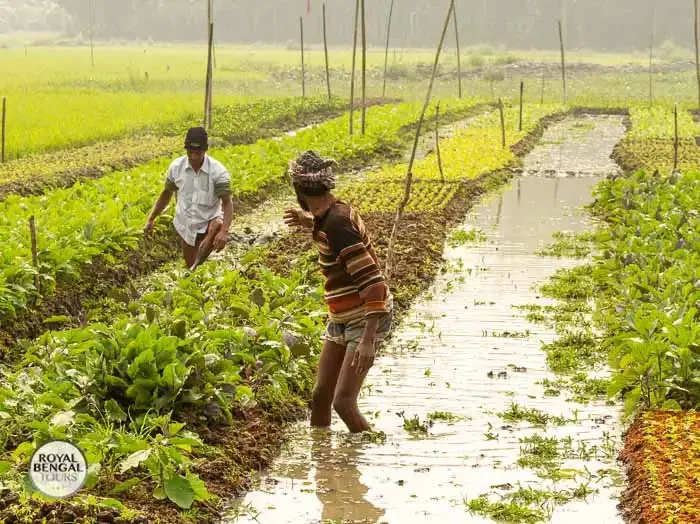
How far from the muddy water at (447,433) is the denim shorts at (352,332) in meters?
0.65

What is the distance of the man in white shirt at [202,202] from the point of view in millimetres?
9203

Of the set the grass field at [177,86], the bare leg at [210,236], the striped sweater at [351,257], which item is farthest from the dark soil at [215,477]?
the grass field at [177,86]

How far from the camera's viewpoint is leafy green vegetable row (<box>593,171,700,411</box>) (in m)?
7.11

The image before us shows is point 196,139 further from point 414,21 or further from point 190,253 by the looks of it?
point 414,21

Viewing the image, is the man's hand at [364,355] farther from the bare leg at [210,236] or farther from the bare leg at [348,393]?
the bare leg at [210,236]

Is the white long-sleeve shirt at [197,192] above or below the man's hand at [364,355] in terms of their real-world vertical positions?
above

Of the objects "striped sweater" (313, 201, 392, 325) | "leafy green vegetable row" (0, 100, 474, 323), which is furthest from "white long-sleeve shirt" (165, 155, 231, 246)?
"striped sweater" (313, 201, 392, 325)

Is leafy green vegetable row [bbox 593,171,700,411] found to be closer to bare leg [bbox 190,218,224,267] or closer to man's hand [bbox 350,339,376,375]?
man's hand [bbox 350,339,376,375]

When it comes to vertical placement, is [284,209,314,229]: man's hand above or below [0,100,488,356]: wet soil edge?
above

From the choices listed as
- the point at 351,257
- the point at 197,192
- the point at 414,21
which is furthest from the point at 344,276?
the point at 414,21

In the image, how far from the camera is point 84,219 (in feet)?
38.7

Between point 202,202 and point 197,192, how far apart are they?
9 cm

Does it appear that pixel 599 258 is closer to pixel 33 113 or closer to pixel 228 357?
pixel 228 357

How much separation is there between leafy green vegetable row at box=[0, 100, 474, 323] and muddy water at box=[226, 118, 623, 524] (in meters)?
2.87
